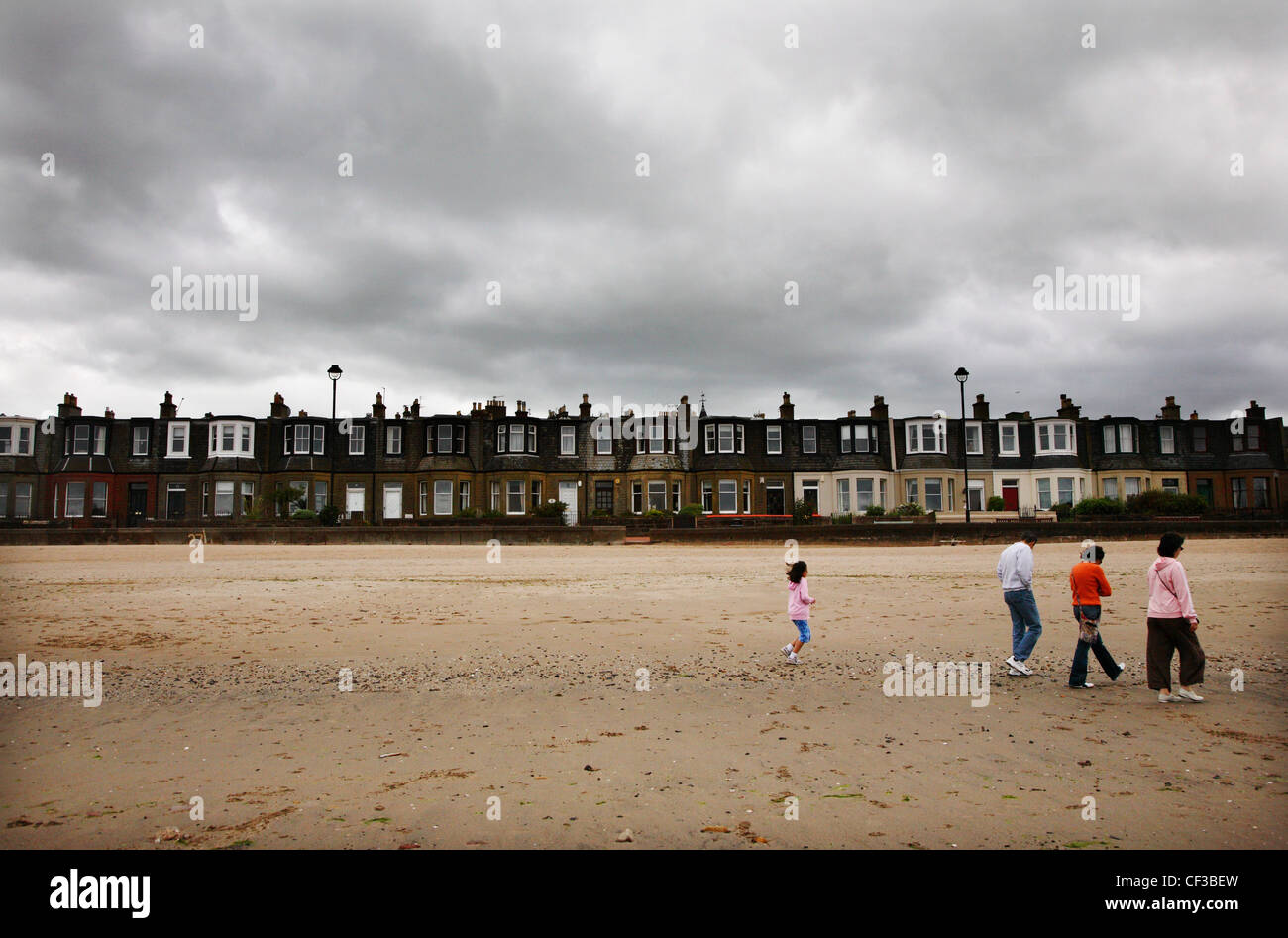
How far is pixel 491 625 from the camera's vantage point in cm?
1346

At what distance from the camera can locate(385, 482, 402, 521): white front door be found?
160 feet

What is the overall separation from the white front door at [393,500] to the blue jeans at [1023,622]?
43.7 meters

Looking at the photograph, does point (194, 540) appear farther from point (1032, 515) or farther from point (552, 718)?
point (1032, 515)

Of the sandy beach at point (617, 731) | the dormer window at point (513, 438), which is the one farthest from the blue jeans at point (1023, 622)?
the dormer window at point (513, 438)

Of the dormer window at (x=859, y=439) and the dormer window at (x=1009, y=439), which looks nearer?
the dormer window at (x=859, y=439)

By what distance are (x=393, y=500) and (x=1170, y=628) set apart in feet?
151

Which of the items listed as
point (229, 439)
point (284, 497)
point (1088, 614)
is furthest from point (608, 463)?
point (1088, 614)

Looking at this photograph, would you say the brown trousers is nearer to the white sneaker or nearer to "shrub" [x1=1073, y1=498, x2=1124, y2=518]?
the white sneaker

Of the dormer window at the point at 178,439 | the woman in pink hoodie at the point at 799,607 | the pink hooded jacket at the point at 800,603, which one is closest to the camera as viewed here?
the woman in pink hoodie at the point at 799,607

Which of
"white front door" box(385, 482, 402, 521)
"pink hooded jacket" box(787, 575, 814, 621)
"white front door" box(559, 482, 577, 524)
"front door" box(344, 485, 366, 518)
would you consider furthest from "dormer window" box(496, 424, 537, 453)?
"pink hooded jacket" box(787, 575, 814, 621)

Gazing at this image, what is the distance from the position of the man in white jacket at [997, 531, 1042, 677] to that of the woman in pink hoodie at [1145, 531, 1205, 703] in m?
1.44

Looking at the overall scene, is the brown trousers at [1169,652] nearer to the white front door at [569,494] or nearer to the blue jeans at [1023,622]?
the blue jeans at [1023,622]

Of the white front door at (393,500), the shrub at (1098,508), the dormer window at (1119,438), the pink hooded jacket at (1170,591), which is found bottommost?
the pink hooded jacket at (1170,591)

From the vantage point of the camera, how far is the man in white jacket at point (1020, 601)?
984cm
